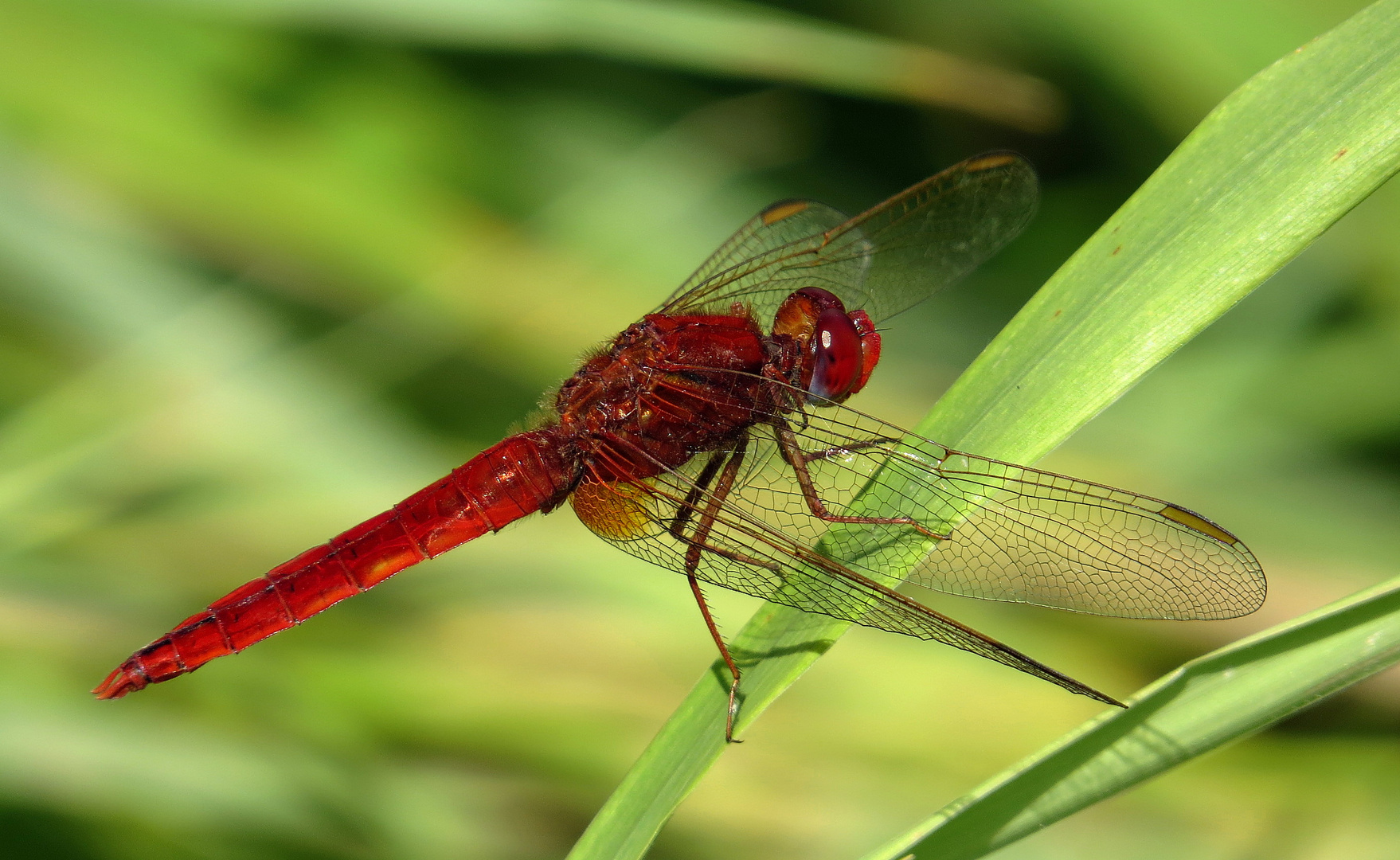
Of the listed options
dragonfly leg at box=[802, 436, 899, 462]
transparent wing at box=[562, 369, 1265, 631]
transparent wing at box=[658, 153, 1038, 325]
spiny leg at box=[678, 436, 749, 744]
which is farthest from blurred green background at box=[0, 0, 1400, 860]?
dragonfly leg at box=[802, 436, 899, 462]

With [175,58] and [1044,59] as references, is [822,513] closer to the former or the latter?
[1044,59]

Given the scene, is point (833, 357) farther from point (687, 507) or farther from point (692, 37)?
point (692, 37)

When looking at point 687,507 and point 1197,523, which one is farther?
point 687,507

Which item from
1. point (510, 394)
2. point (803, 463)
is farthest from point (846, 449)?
point (510, 394)

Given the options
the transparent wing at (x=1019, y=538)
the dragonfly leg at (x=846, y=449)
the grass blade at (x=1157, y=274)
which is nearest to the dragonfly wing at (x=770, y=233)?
the dragonfly leg at (x=846, y=449)

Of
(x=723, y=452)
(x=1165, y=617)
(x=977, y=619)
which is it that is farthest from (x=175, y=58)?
(x=1165, y=617)

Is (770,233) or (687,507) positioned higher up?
(770,233)

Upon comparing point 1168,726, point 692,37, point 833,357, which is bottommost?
point 1168,726

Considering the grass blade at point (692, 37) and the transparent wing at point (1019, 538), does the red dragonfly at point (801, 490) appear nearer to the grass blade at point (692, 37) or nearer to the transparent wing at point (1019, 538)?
the transparent wing at point (1019, 538)

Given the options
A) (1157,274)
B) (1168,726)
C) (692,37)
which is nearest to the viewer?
(1168,726)
